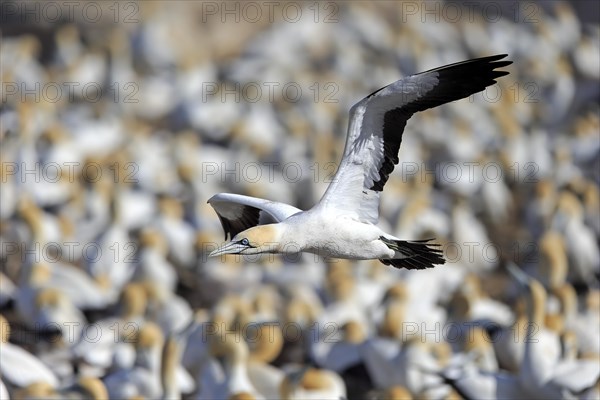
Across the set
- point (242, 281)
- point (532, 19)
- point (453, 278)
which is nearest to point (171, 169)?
point (242, 281)

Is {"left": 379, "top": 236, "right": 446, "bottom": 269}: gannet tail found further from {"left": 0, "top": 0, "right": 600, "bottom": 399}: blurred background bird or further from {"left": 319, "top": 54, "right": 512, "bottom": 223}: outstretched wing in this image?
{"left": 0, "top": 0, "right": 600, "bottom": 399}: blurred background bird

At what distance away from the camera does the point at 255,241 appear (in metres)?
5.41

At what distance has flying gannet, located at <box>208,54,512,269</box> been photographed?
5500mm

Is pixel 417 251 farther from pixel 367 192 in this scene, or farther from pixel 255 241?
pixel 255 241

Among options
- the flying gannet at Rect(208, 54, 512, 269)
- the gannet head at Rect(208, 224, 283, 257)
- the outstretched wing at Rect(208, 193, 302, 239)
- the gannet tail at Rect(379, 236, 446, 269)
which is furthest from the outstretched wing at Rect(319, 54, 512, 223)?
the outstretched wing at Rect(208, 193, 302, 239)

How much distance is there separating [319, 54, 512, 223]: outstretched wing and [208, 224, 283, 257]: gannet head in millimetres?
439

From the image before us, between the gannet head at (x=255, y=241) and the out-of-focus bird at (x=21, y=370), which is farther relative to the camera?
the out-of-focus bird at (x=21, y=370)

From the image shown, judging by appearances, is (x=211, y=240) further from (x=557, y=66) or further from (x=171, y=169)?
(x=557, y=66)

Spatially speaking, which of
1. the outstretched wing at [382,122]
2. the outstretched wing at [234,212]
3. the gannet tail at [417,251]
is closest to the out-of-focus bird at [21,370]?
the outstretched wing at [234,212]

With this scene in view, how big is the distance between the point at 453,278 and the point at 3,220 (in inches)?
178

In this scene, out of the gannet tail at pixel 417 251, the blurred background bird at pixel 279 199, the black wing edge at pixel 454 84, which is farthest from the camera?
the blurred background bird at pixel 279 199

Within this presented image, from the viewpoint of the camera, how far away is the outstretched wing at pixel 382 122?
217 inches

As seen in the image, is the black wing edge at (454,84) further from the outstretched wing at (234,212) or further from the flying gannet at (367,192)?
the outstretched wing at (234,212)

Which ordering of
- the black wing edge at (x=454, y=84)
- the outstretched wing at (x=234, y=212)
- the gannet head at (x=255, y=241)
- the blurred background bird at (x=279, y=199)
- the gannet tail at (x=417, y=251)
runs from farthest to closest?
the blurred background bird at (x=279, y=199)
the outstretched wing at (x=234, y=212)
the gannet tail at (x=417, y=251)
the black wing edge at (x=454, y=84)
the gannet head at (x=255, y=241)
